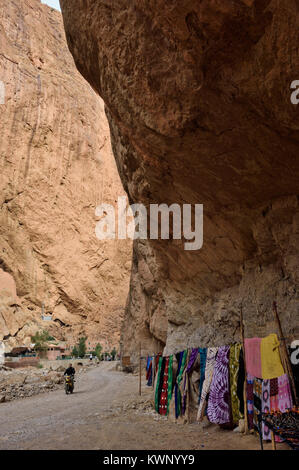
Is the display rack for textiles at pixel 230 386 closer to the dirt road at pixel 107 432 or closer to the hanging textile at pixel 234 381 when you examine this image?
the hanging textile at pixel 234 381

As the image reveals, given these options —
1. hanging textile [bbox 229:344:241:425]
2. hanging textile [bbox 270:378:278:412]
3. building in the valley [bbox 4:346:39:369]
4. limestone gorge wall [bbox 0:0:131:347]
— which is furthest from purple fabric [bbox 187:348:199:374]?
limestone gorge wall [bbox 0:0:131:347]

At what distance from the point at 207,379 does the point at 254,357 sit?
1773 mm

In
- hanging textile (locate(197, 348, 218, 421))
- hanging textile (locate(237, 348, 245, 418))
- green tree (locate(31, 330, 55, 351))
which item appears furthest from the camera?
green tree (locate(31, 330, 55, 351))

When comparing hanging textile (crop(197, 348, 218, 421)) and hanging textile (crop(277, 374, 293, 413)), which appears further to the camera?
hanging textile (crop(197, 348, 218, 421))

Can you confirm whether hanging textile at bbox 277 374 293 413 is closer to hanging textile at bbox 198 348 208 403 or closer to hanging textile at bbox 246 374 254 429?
hanging textile at bbox 246 374 254 429

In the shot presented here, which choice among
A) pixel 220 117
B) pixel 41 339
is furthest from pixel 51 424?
pixel 41 339

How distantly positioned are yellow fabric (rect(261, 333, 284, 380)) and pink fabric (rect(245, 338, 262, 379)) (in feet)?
0.45

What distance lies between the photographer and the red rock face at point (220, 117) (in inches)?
177

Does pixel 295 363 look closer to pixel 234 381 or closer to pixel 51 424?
pixel 234 381

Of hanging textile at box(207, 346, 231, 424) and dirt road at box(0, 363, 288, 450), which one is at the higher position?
hanging textile at box(207, 346, 231, 424)

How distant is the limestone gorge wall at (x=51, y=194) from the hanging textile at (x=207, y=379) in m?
42.2

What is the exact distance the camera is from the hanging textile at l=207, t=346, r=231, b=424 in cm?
581

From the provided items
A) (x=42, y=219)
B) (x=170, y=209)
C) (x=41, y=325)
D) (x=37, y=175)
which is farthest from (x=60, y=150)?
(x=170, y=209)

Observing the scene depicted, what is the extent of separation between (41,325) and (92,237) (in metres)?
16.0
